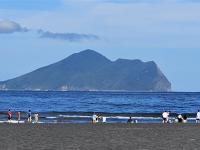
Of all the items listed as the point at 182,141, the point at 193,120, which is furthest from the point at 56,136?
the point at 193,120

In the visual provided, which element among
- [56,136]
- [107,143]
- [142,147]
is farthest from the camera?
[56,136]

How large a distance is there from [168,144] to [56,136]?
825 cm

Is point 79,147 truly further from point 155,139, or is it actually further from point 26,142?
point 155,139

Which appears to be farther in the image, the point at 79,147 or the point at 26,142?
the point at 26,142

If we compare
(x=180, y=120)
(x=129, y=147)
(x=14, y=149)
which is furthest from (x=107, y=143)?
(x=180, y=120)

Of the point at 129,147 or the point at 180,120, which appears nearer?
the point at 129,147

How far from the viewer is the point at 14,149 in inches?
1139

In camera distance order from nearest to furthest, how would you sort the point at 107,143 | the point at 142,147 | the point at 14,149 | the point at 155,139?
the point at 14,149 → the point at 142,147 → the point at 107,143 → the point at 155,139

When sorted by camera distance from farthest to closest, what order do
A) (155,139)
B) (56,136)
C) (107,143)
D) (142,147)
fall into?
(56,136) → (155,139) → (107,143) → (142,147)

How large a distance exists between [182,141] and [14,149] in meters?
9.50

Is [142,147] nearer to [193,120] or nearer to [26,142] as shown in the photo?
[26,142]

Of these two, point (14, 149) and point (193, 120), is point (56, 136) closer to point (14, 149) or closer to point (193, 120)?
point (14, 149)

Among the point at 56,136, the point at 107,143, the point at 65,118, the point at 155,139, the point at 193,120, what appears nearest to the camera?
the point at 107,143

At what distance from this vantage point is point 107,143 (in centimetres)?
3294
